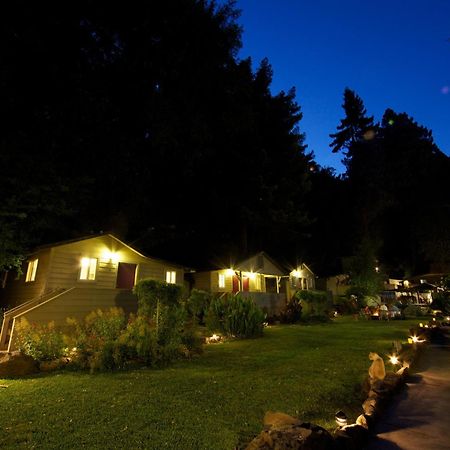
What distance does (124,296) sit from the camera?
46.2 feet

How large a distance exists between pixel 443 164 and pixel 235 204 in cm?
3833

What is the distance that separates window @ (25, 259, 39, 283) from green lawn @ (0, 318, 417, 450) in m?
10.5

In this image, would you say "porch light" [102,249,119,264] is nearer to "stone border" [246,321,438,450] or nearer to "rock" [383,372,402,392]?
"rock" [383,372,402,392]

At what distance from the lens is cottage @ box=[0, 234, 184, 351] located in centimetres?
1191

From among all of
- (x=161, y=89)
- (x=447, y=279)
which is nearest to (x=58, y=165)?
(x=161, y=89)

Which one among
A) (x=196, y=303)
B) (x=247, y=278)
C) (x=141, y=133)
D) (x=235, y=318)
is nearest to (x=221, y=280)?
(x=247, y=278)

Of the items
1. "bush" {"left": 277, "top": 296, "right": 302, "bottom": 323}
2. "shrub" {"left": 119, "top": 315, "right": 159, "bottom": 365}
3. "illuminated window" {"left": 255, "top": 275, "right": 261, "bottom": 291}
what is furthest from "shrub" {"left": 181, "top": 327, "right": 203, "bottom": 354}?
"illuminated window" {"left": 255, "top": 275, "right": 261, "bottom": 291}

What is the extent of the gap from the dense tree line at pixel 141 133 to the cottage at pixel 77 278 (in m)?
1.61

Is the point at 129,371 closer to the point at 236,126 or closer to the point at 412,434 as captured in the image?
the point at 412,434

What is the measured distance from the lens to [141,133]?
14992 millimetres

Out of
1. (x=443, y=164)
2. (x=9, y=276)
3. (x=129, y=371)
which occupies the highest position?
(x=443, y=164)

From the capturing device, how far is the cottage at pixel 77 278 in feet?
39.1

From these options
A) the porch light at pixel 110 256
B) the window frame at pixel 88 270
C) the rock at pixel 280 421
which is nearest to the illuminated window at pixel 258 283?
the porch light at pixel 110 256

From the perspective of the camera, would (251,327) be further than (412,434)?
Yes
